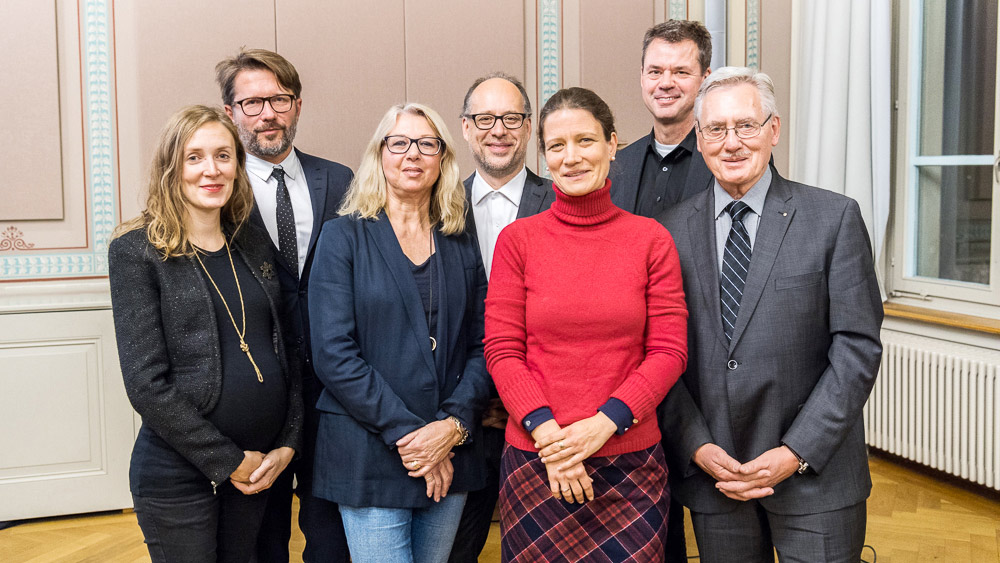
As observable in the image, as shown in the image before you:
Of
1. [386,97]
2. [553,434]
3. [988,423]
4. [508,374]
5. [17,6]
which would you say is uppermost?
[17,6]

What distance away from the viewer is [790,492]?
173 centimetres

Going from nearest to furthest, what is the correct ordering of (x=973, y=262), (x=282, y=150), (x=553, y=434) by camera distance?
(x=553, y=434), (x=282, y=150), (x=973, y=262)

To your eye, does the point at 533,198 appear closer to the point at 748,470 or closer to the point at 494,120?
the point at 494,120

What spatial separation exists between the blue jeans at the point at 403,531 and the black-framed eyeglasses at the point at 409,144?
852 mm

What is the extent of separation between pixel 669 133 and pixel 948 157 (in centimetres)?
213

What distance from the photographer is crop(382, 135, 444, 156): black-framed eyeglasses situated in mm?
1927

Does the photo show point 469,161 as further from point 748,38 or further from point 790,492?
point 790,492

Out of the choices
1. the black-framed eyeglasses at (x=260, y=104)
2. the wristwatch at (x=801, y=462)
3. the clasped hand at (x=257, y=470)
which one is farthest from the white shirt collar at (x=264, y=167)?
the wristwatch at (x=801, y=462)

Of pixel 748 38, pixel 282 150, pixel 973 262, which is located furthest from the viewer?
pixel 748 38

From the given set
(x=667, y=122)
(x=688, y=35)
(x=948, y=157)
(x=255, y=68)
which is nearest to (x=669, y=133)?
(x=667, y=122)

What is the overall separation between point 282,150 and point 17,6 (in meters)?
1.86

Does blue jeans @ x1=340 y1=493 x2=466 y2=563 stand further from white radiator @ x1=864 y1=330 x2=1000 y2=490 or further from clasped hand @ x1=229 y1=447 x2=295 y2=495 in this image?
white radiator @ x1=864 y1=330 x2=1000 y2=490

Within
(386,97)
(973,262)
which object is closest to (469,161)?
(386,97)

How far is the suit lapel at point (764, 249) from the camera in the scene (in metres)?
1.72
